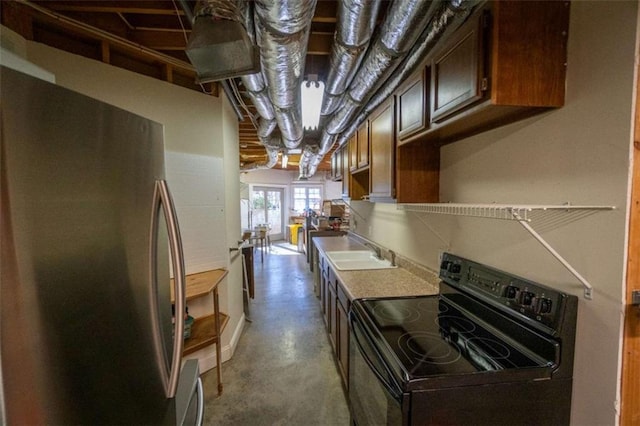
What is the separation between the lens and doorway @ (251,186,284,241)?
355 inches

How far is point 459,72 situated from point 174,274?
1.28m

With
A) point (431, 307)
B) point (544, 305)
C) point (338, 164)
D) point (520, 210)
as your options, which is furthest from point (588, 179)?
point (338, 164)

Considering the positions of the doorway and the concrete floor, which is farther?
the doorway

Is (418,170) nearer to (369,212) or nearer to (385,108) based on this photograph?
(385,108)

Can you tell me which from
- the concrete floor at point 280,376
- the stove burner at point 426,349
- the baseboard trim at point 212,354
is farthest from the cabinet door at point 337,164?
the stove burner at point 426,349

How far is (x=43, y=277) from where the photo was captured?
546 mm

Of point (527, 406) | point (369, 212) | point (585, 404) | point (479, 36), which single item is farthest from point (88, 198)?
point (369, 212)

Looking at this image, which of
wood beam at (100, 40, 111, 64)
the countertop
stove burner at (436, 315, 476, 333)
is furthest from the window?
stove burner at (436, 315, 476, 333)

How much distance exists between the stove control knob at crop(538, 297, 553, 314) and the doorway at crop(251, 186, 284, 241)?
8159mm

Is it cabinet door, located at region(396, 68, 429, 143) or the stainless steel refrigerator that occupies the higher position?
cabinet door, located at region(396, 68, 429, 143)

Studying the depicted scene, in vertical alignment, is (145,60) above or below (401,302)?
above

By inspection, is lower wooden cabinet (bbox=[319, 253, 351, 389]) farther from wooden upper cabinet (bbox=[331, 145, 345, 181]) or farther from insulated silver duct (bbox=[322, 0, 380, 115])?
wooden upper cabinet (bbox=[331, 145, 345, 181])

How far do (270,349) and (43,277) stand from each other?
260 cm

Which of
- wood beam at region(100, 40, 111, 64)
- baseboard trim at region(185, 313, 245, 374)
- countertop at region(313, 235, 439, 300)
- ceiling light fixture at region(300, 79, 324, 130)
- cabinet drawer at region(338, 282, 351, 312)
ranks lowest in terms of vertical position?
baseboard trim at region(185, 313, 245, 374)
